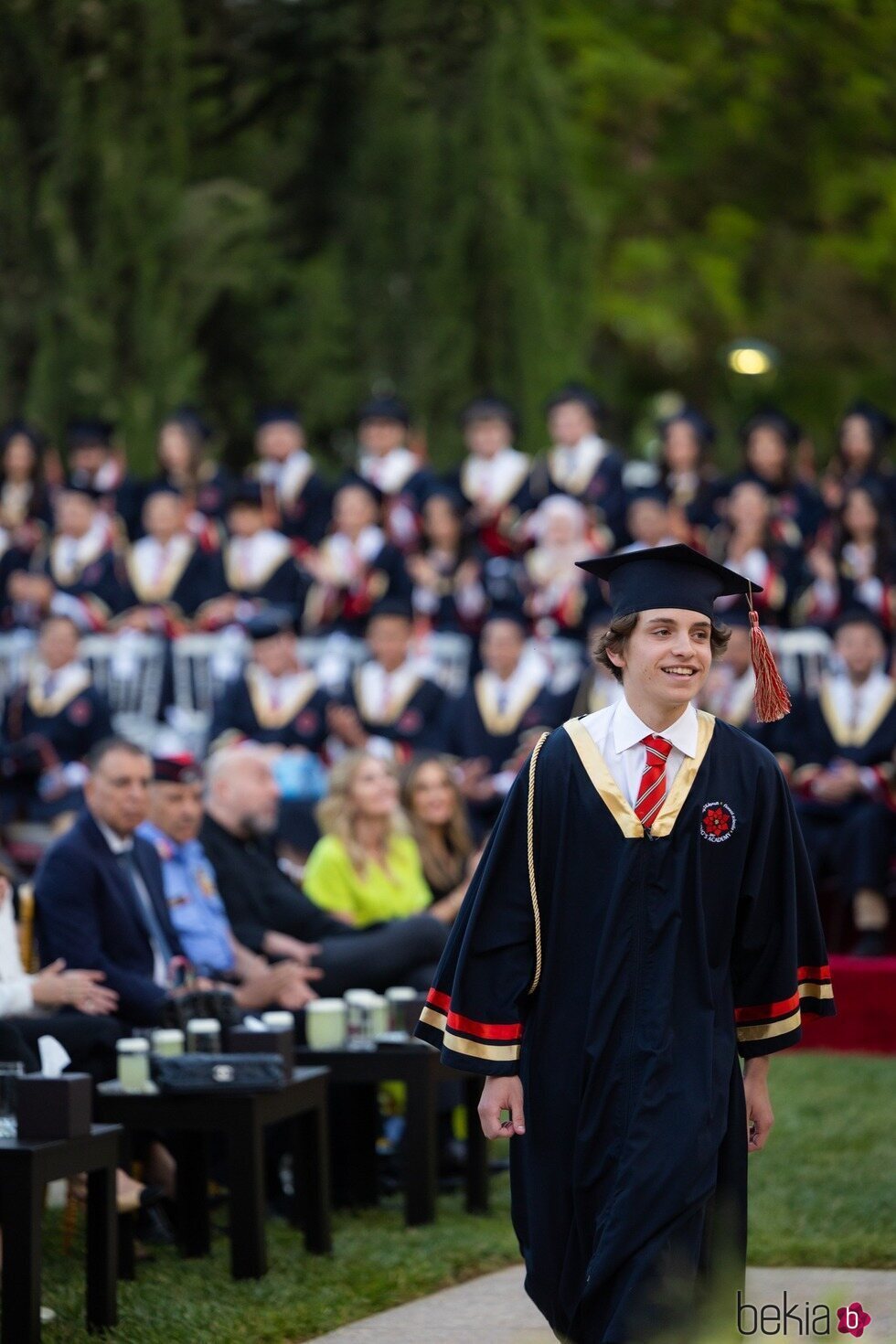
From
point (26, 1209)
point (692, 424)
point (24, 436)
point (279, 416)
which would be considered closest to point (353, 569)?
point (279, 416)

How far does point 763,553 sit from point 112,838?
6848 mm

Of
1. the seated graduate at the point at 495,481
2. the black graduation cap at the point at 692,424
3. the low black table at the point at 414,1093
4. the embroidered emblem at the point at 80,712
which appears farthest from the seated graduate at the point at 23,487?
the low black table at the point at 414,1093

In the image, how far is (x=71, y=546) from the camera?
15398mm

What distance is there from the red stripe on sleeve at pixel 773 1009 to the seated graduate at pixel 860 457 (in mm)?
9356

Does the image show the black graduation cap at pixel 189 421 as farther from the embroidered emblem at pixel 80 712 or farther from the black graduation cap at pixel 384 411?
the embroidered emblem at pixel 80 712

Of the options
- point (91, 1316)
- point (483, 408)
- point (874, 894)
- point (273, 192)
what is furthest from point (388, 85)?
point (91, 1316)

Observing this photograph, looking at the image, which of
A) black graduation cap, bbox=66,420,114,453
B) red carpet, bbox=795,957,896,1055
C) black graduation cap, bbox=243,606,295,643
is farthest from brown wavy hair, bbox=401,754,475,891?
black graduation cap, bbox=66,420,114,453

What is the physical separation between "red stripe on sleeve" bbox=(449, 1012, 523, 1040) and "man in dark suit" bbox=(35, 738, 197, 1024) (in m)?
2.71

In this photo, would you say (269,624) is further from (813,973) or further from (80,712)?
(813,973)

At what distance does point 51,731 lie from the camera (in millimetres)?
13641

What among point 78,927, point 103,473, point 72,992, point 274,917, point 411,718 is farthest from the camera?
point 103,473

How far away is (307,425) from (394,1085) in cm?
1303

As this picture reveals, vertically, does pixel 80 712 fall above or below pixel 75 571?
below

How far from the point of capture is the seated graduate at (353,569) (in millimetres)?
14219
